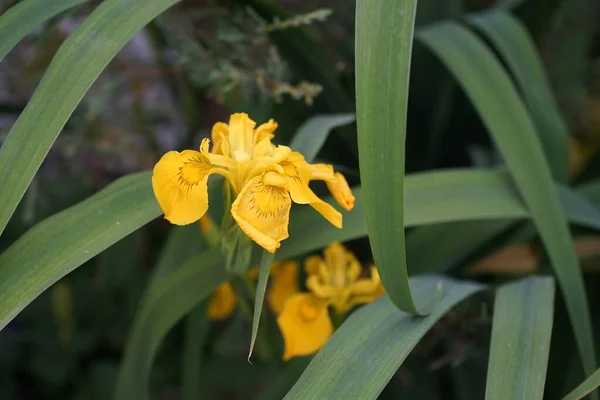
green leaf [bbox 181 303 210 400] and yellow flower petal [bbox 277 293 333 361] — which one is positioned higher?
green leaf [bbox 181 303 210 400]

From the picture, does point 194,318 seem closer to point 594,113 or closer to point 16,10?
point 16,10

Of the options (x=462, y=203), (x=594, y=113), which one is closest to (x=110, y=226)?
(x=462, y=203)

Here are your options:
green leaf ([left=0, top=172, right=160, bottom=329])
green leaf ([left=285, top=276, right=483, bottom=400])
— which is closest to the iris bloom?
green leaf ([left=285, top=276, right=483, bottom=400])

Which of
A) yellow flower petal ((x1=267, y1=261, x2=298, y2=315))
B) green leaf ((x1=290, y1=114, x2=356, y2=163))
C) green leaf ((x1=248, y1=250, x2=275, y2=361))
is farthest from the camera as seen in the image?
yellow flower petal ((x1=267, y1=261, x2=298, y2=315))

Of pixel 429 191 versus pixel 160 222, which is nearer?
pixel 429 191

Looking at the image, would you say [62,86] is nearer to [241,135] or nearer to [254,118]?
[241,135]

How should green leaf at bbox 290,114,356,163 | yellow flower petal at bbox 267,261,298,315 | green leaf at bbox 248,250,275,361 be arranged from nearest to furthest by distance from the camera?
green leaf at bbox 248,250,275,361
green leaf at bbox 290,114,356,163
yellow flower petal at bbox 267,261,298,315

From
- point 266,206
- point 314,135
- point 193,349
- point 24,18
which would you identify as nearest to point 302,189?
point 266,206

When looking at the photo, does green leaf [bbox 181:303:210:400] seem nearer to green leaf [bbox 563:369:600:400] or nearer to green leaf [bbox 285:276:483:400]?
green leaf [bbox 285:276:483:400]
